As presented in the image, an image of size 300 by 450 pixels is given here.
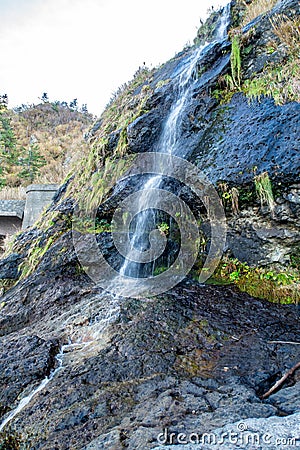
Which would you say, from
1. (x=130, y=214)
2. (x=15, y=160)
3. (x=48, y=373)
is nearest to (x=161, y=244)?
(x=130, y=214)

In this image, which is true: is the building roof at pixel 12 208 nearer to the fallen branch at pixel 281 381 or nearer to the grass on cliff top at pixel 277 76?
the grass on cliff top at pixel 277 76

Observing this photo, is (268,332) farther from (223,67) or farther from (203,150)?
(223,67)

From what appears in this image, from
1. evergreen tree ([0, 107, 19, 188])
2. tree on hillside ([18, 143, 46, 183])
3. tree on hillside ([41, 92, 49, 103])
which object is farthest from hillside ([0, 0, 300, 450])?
tree on hillside ([41, 92, 49, 103])

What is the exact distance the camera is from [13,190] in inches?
569

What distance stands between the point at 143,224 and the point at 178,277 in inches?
47.1

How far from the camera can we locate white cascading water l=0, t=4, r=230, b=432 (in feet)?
10.1

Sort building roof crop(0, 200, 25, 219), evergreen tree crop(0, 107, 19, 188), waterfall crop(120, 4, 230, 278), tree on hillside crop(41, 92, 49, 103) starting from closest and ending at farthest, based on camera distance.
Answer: waterfall crop(120, 4, 230, 278) < building roof crop(0, 200, 25, 219) < evergreen tree crop(0, 107, 19, 188) < tree on hillside crop(41, 92, 49, 103)

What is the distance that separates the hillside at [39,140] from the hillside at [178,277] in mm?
9378

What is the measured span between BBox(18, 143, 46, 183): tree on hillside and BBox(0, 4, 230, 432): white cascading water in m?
14.0

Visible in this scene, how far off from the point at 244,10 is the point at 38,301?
25.9 feet

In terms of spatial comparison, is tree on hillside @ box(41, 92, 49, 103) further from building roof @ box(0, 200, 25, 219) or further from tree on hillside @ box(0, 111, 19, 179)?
building roof @ box(0, 200, 25, 219)

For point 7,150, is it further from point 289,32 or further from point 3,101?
point 289,32

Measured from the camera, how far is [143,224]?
16.5ft

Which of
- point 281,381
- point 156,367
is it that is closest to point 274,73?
point 281,381
